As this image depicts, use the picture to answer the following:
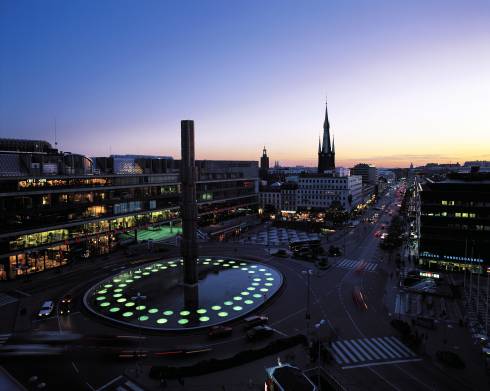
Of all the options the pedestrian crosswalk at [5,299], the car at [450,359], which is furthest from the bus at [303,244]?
the pedestrian crosswalk at [5,299]

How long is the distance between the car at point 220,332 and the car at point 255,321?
2573 mm

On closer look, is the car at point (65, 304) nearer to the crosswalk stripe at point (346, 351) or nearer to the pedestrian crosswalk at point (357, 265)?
the crosswalk stripe at point (346, 351)

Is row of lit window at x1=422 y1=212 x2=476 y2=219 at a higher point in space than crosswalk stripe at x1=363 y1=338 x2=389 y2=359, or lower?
higher

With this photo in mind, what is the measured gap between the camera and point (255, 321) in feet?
139

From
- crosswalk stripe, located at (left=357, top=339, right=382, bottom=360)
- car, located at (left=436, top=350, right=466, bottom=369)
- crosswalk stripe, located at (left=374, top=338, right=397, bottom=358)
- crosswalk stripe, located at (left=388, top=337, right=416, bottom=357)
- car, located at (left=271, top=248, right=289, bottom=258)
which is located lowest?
crosswalk stripe, located at (left=388, top=337, right=416, bottom=357)

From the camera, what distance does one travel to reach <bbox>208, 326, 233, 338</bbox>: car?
130 ft

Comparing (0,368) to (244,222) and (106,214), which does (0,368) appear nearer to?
(106,214)

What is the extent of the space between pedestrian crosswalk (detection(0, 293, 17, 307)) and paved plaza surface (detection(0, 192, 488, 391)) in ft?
0.62

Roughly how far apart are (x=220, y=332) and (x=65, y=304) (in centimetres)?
2615

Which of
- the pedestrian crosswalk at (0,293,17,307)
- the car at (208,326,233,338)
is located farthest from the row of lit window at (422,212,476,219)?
the pedestrian crosswalk at (0,293,17,307)

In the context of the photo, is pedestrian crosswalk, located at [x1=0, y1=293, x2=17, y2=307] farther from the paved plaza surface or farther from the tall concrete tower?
the tall concrete tower

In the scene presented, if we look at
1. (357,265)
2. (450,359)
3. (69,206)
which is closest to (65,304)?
(69,206)

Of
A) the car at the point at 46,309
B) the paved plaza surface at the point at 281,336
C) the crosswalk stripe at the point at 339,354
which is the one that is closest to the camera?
the paved plaza surface at the point at 281,336

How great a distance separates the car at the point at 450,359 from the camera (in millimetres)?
34125
